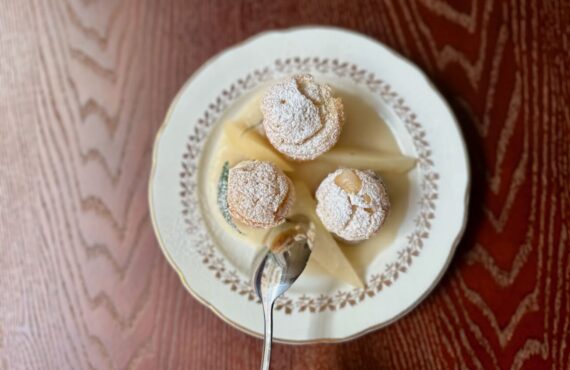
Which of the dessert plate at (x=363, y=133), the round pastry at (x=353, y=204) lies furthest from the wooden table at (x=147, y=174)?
the round pastry at (x=353, y=204)

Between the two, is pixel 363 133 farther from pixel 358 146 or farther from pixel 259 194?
pixel 259 194

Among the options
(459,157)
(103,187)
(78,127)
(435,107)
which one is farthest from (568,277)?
(78,127)

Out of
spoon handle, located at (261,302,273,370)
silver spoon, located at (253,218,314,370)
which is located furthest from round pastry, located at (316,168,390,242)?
spoon handle, located at (261,302,273,370)

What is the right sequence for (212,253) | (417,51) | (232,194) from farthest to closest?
(417,51) < (212,253) < (232,194)

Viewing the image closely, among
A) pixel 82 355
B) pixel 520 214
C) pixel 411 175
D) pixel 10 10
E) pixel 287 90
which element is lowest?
pixel 82 355

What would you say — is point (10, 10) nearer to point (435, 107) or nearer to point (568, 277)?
point (435, 107)

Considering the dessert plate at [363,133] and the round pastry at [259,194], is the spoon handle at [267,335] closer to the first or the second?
the dessert plate at [363,133]

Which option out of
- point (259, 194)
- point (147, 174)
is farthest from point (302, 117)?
point (147, 174)

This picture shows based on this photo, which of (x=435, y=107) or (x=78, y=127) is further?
(x=78, y=127)
